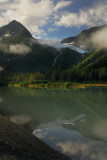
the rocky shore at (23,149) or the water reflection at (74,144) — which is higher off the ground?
the rocky shore at (23,149)

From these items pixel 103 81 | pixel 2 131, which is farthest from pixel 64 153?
pixel 103 81

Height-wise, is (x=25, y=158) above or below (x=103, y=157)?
above

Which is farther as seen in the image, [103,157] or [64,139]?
[64,139]

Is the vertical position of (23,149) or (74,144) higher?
(23,149)

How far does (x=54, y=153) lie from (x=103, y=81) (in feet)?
500

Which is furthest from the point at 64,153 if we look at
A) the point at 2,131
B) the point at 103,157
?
the point at 2,131

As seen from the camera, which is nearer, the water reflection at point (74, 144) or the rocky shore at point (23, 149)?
the rocky shore at point (23, 149)

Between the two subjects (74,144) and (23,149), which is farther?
(74,144)

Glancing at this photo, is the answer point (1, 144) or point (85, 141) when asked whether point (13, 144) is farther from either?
point (85, 141)

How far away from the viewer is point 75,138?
815 inches

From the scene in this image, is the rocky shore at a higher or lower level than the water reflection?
higher

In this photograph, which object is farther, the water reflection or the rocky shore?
the water reflection

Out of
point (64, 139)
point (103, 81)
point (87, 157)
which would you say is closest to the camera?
point (87, 157)

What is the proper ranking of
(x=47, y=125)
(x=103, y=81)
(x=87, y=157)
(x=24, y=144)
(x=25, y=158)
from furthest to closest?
(x=103, y=81) < (x=47, y=125) < (x=24, y=144) < (x=87, y=157) < (x=25, y=158)
